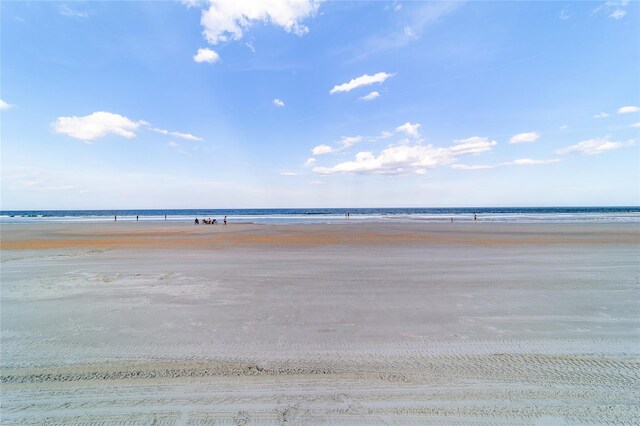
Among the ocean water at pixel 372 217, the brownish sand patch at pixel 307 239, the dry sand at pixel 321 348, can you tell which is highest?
the ocean water at pixel 372 217

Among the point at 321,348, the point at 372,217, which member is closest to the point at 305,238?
the point at 321,348

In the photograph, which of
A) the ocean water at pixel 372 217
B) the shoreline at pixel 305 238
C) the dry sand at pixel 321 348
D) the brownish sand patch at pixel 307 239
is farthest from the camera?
the ocean water at pixel 372 217

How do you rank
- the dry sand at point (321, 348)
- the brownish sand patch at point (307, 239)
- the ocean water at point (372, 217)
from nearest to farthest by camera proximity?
the dry sand at point (321, 348)
the brownish sand patch at point (307, 239)
the ocean water at point (372, 217)

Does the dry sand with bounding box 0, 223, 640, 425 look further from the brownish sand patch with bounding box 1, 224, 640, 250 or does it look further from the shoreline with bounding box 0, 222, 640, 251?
the brownish sand patch with bounding box 1, 224, 640, 250

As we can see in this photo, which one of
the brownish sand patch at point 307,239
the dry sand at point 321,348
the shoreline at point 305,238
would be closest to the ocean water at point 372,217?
the shoreline at point 305,238

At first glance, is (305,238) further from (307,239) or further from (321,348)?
(321,348)

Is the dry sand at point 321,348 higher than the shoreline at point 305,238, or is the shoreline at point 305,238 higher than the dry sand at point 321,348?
the shoreline at point 305,238

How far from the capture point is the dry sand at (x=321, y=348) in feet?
11.2

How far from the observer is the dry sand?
3.43 meters

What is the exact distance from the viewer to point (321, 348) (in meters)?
4.77

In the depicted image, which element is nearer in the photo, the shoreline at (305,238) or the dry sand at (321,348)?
the dry sand at (321,348)

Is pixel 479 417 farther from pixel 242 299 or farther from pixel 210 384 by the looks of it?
pixel 242 299

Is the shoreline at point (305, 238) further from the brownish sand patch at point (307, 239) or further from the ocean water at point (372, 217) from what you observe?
the ocean water at point (372, 217)

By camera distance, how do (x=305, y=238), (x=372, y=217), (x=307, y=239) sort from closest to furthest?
1. (x=307, y=239)
2. (x=305, y=238)
3. (x=372, y=217)
